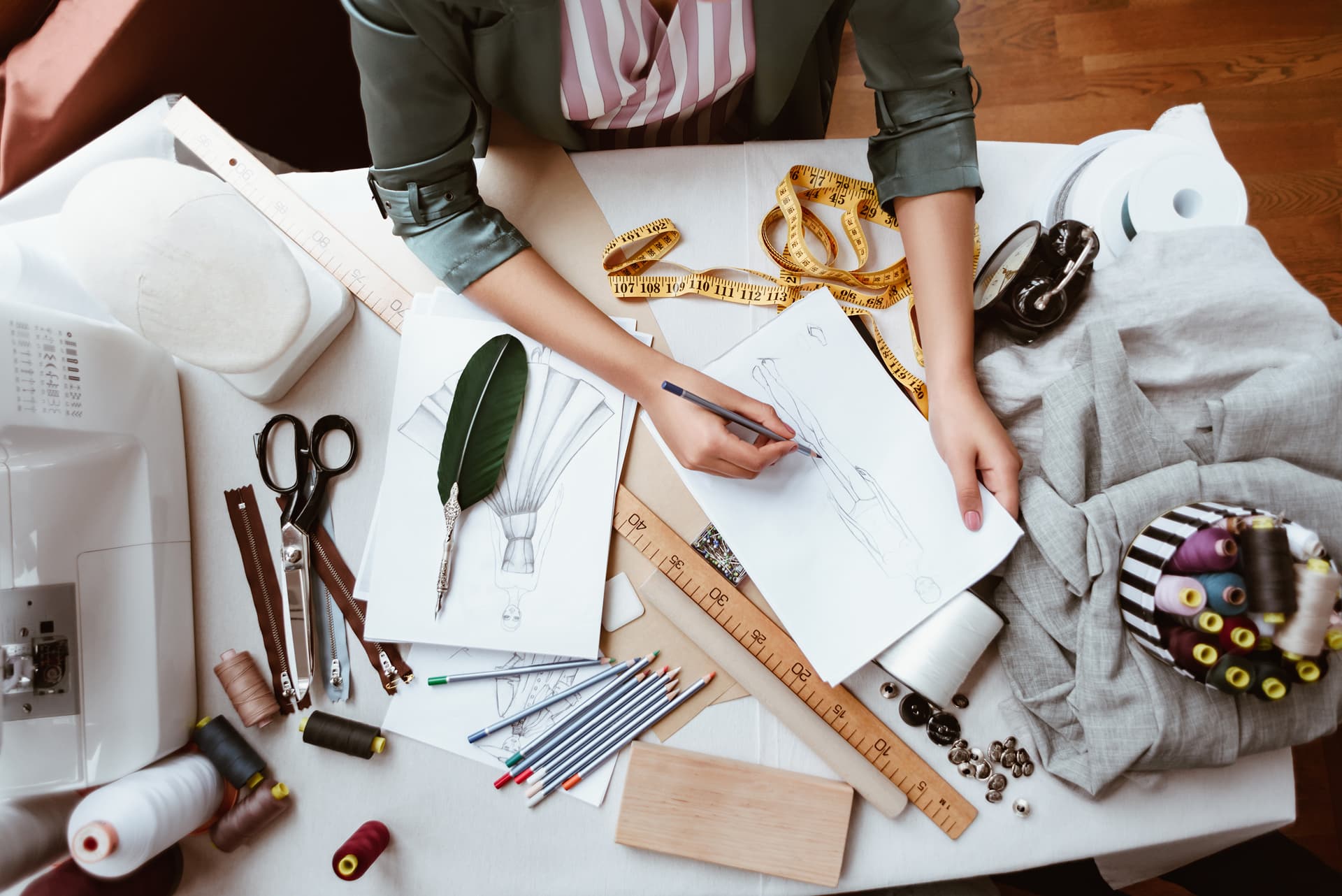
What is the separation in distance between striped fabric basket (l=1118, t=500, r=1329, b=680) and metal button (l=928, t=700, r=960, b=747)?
26 cm

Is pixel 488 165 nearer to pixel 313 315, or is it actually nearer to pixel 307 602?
pixel 313 315

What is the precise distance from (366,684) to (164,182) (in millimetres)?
726

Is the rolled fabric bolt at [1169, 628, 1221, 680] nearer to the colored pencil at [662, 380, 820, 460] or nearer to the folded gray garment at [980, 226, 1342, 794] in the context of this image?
the folded gray garment at [980, 226, 1342, 794]

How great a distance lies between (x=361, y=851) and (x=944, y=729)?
2.61 feet

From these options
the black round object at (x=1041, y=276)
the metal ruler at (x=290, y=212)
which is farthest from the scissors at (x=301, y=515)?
the black round object at (x=1041, y=276)

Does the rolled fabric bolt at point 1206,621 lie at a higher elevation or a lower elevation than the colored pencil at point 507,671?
higher

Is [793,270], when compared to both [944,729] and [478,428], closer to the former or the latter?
[478,428]

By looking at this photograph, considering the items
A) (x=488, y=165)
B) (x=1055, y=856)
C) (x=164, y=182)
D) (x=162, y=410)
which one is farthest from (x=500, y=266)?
(x=1055, y=856)

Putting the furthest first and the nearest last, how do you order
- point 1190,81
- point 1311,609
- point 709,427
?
point 1190,81, point 709,427, point 1311,609

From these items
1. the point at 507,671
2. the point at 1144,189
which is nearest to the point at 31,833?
the point at 507,671

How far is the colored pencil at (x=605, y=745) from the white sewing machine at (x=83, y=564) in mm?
519

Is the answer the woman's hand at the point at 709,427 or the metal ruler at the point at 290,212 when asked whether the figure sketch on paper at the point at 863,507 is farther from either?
the metal ruler at the point at 290,212

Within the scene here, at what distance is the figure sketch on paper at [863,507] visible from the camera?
3.47 feet

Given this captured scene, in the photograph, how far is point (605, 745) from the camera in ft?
3.48
